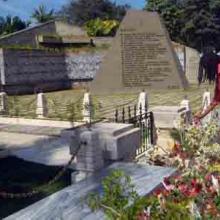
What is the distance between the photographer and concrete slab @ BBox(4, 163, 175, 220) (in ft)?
13.2

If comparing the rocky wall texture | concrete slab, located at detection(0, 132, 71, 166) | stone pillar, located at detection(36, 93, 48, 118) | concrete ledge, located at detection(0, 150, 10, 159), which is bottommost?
concrete slab, located at detection(0, 132, 71, 166)

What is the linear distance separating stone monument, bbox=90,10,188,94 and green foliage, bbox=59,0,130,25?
98.5 feet

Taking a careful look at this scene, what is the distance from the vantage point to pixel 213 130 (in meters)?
5.04

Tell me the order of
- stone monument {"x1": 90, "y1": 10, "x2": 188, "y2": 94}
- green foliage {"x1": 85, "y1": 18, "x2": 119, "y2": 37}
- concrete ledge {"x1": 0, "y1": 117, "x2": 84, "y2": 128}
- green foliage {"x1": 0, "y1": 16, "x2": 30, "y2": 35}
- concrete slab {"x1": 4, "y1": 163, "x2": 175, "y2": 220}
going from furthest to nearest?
green foliage {"x1": 0, "y1": 16, "x2": 30, "y2": 35} < green foliage {"x1": 85, "y1": 18, "x2": 119, "y2": 37} < stone monument {"x1": 90, "y1": 10, "x2": 188, "y2": 94} < concrete ledge {"x1": 0, "y1": 117, "x2": 84, "y2": 128} < concrete slab {"x1": 4, "y1": 163, "x2": 175, "y2": 220}

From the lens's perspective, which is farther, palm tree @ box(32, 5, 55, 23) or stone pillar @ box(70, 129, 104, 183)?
palm tree @ box(32, 5, 55, 23)

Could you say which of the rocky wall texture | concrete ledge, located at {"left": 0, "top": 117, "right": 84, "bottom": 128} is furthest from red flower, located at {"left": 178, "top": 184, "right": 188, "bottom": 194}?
the rocky wall texture

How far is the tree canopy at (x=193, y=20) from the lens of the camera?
3984cm

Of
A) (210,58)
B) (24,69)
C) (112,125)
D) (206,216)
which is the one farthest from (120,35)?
(206,216)

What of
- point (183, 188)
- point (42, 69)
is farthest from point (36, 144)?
point (42, 69)

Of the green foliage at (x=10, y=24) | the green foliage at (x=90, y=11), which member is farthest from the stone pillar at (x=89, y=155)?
the green foliage at (x=90, y=11)

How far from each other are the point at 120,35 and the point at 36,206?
648 inches

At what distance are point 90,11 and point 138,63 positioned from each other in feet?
104

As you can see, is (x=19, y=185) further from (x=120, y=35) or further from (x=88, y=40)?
(x=88, y=40)

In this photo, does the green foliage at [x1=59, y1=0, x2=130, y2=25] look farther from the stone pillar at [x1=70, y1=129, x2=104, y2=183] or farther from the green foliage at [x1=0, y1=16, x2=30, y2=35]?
the stone pillar at [x1=70, y1=129, x2=104, y2=183]
